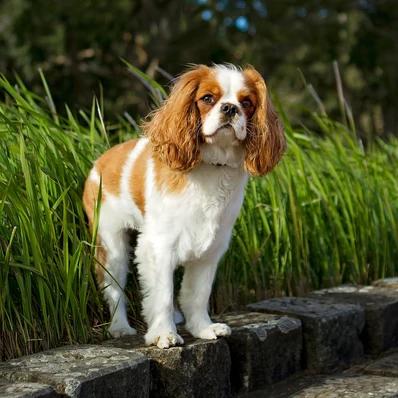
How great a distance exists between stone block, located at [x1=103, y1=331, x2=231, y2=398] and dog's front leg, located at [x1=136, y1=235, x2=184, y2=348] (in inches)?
3.1

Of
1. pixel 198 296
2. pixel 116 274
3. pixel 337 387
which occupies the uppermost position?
pixel 116 274

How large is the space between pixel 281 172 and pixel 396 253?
1.11 metres

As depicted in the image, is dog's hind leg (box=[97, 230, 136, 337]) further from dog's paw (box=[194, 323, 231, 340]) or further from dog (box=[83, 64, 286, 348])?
dog's paw (box=[194, 323, 231, 340])

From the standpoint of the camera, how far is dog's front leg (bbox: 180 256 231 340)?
3406mm

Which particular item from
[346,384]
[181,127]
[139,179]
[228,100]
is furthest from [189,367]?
[228,100]

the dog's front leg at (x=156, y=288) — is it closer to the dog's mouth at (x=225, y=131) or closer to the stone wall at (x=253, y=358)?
the stone wall at (x=253, y=358)

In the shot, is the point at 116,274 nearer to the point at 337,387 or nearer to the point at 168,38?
the point at 337,387

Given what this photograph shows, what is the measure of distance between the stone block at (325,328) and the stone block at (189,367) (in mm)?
594

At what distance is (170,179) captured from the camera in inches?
131

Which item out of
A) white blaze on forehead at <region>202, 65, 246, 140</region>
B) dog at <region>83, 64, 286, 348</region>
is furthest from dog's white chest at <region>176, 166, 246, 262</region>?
white blaze on forehead at <region>202, 65, 246, 140</region>

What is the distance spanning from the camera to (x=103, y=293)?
359 cm

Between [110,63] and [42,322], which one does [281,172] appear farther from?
[110,63]

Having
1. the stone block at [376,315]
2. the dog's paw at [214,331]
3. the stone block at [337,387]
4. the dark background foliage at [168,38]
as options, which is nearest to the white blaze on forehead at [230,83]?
the dog's paw at [214,331]

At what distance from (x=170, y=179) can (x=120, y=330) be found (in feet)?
2.35
